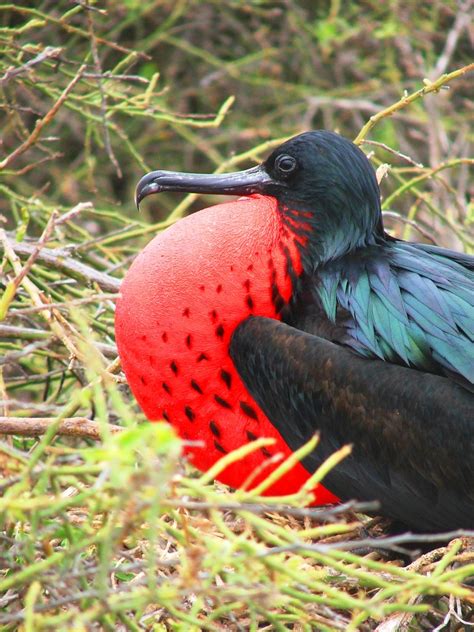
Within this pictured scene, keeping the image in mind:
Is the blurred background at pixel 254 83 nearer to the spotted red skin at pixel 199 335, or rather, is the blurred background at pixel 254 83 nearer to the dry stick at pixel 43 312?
the spotted red skin at pixel 199 335

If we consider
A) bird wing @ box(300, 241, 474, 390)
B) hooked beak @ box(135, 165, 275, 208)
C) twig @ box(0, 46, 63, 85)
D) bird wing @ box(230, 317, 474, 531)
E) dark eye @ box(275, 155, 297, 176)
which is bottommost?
bird wing @ box(230, 317, 474, 531)

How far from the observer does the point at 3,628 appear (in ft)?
6.08

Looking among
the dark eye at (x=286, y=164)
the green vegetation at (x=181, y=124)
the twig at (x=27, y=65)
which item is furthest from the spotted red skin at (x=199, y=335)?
the twig at (x=27, y=65)

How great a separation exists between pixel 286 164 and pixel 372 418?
69 centimetres

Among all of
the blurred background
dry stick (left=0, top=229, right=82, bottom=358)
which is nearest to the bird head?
Result: dry stick (left=0, top=229, right=82, bottom=358)

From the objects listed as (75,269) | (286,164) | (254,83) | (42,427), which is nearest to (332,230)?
(286,164)

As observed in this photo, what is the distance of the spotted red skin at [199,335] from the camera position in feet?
7.90

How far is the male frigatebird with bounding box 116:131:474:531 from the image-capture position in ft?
7.47

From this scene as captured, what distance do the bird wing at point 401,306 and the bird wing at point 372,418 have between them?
1.8 inches

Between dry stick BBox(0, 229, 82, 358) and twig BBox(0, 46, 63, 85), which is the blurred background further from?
dry stick BBox(0, 229, 82, 358)

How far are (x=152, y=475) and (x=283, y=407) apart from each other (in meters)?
1.07

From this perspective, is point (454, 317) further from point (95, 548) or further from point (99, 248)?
point (99, 248)

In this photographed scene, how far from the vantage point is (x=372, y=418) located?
2277 millimetres

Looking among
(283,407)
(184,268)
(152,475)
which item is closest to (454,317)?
(283,407)
